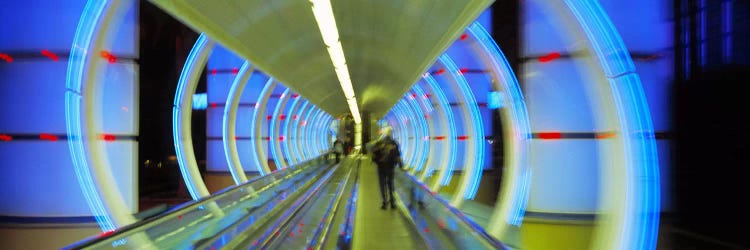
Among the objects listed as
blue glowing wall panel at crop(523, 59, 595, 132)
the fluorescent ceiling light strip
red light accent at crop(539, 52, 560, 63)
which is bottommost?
blue glowing wall panel at crop(523, 59, 595, 132)

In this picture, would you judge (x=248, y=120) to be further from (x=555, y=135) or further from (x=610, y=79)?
(x=610, y=79)

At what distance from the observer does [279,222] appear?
9.34 metres

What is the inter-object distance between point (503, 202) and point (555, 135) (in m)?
1.03

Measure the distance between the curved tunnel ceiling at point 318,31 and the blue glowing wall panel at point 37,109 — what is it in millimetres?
1656

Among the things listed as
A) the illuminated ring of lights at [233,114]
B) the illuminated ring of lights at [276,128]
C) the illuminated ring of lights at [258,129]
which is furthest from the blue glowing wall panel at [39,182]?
the illuminated ring of lights at [276,128]

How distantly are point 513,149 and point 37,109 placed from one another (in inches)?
238

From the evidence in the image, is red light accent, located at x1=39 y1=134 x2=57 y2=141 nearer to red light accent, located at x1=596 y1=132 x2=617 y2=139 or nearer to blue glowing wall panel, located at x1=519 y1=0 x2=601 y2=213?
blue glowing wall panel, located at x1=519 y1=0 x2=601 y2=213

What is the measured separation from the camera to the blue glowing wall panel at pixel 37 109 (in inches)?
300

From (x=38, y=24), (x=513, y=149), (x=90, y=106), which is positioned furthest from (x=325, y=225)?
(x=38, y=24)

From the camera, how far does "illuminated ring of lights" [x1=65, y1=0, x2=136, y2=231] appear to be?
18.4 feet

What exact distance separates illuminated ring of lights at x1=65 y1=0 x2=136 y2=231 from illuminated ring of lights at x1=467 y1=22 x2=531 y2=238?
426 centimetres

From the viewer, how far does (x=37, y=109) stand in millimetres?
7539

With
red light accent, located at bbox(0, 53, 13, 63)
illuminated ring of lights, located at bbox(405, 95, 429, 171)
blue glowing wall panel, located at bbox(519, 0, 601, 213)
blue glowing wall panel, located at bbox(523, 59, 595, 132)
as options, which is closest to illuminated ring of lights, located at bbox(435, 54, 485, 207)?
blue glowing wall panel, located at bbox(519, 0, 601, 213)

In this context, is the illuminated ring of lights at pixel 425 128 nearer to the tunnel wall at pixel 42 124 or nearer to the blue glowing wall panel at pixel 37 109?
the tunnel wall at pixel 42 124
